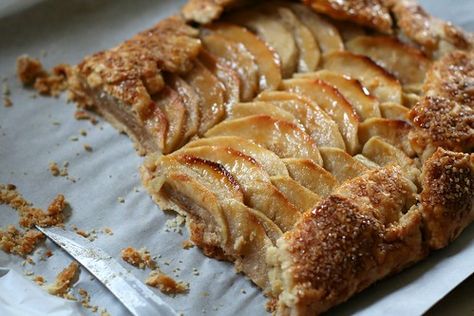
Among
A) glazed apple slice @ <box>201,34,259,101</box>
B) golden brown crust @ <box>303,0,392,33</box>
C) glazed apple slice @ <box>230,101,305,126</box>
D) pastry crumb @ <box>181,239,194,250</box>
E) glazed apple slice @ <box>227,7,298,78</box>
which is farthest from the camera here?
golden brown crust @ <box>303,0,392,33</box>

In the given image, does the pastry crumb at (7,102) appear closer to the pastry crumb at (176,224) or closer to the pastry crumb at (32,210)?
the pastry crumb at (32,210)

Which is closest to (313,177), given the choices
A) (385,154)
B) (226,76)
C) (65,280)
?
(385,154)

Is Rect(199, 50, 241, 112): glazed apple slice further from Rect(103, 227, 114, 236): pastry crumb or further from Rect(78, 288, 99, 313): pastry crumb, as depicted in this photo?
Rect(78, 288, 99, 313): pastry crumb

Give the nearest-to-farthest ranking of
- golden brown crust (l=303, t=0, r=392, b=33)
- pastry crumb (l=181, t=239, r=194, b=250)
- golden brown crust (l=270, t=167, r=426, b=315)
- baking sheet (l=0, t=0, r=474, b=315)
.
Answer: golden brown crust (l=270, t=167, r=426, b=315)
baking sheet (l=0, t=0, r=474, b=315)
pastry crumb (l=181, t=239, r=194, b=250)
golden brown crust (l=303, t=0, r=392, b=33)

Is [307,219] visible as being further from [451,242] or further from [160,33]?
[160,33]

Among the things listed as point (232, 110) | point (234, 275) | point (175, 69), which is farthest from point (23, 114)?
point (234, 275)

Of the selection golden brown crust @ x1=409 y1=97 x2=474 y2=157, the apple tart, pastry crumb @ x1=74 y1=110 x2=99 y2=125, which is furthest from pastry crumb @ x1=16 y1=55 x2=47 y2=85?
golden brown crust @ x1=409 y1=97 x2=474 y2=157
